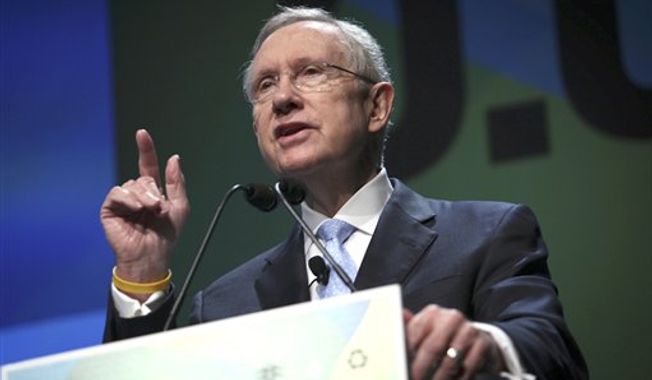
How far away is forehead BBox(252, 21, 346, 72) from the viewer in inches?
92.3

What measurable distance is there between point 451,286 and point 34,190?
1769 millimetres

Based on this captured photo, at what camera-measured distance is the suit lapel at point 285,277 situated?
2.20 meters

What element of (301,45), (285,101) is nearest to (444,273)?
(285,101)

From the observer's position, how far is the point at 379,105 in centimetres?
248

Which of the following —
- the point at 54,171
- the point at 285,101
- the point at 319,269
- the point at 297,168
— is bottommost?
the point at 54,171

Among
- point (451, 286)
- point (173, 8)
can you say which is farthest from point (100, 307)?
point (451, 286)

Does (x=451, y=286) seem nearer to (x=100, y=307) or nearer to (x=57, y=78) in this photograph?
(x=100, y=307)

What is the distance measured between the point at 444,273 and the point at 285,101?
1.70 feet

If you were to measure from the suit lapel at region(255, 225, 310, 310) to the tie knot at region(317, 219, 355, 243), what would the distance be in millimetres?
70

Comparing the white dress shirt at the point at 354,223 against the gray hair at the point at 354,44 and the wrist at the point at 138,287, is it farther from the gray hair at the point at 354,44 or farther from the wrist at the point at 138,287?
the gray hair at the point at 354,44

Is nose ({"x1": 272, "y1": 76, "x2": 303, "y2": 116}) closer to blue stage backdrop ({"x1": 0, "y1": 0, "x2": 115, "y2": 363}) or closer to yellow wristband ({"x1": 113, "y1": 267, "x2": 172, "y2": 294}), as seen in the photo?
→ yellow wristband ({"x1": 113, "y1": 267, "x2": 172, "y2": 294})

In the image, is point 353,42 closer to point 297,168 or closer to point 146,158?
point 297,168

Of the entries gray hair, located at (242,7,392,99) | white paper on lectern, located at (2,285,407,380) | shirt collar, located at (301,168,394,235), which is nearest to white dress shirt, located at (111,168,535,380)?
shirt collar, located at (301,168,394,235)

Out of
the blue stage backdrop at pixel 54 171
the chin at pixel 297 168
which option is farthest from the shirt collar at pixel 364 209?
the blue stage backdrop at pixel 54 171
